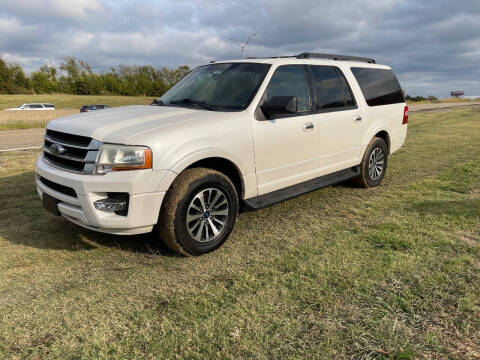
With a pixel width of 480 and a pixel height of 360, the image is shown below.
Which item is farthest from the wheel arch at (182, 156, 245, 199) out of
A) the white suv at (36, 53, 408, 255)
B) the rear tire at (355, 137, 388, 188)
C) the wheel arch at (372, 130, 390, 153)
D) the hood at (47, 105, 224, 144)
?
the wheel arch at (372, 130, 390, 153)

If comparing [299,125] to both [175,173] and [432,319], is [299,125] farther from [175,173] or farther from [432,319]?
[432,319]

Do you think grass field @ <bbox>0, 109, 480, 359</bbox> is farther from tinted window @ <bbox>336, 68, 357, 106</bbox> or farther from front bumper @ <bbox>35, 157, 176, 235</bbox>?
tinted window @ <bbox>336, 68, 357, 106</bbox>

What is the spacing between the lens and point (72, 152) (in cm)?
334

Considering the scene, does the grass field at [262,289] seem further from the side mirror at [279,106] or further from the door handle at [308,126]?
the side mirror at [279,106]

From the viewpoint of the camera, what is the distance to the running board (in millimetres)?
3893

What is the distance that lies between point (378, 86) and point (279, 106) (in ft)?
9.28

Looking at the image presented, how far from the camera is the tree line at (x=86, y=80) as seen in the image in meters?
70.9

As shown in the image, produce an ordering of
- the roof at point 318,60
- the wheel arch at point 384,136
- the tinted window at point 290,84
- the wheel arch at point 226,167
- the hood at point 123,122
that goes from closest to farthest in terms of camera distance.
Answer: the hood at point 123,122, the wheel arch at point 226,167, the tinted window at point 290,84, the roof at point 318,60, the wheel arch at point 384,136

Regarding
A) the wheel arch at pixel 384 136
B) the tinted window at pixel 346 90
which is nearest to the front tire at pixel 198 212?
the tinted window at pixel 346 90

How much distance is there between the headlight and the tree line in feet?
252

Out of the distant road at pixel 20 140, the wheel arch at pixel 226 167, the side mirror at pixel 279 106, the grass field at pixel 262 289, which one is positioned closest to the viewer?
the grass field at pixel 262 289

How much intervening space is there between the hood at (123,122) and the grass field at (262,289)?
120 cm

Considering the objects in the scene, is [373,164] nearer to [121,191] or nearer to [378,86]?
[378,86]

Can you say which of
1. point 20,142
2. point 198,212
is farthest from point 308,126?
point 20,142
